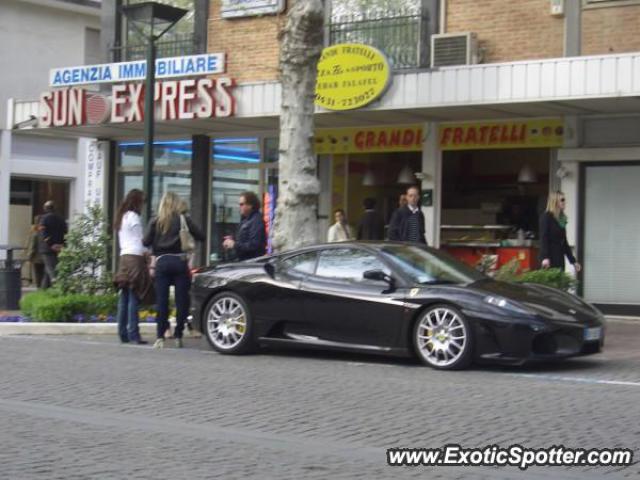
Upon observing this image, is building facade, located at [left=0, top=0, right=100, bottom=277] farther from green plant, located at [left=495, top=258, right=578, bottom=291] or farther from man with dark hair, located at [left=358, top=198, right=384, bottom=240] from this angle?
green plant, located at [left=495, top=258, right=578, bottom=291]

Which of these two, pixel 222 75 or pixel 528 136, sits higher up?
pixel 222 75

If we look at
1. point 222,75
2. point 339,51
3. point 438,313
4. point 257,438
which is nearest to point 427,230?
point 339,51

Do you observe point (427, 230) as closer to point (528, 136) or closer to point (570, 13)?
point (528, 136)

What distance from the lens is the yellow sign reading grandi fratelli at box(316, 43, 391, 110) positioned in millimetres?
17656

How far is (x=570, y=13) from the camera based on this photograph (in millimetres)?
17609

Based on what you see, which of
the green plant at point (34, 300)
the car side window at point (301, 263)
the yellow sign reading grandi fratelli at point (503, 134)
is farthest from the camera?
the yellow sign reading grandi fratelli at point (503, 134)

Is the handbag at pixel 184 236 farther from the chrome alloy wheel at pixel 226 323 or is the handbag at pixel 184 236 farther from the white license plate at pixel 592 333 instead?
the white license plate at pixel 592 333

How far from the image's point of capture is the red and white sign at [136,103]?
19.6 metres

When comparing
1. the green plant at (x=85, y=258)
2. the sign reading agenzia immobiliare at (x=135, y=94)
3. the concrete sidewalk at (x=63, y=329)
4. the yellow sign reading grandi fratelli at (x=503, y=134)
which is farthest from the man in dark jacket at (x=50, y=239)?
the yellow sign reading grandi fratelli at (x=503, y=134)

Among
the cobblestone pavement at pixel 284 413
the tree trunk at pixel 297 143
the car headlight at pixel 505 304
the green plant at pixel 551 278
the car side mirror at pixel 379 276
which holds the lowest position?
the cobblestone pavement at pixel 284 413

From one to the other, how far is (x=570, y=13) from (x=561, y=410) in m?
10.5

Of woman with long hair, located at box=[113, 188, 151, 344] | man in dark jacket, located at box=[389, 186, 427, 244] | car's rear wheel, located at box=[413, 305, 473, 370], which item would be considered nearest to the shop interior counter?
man in dark jacket, located at box=[389, 186, 427, 244]

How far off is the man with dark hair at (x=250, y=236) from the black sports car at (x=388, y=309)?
1314mm

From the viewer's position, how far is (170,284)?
12906 millimetres
